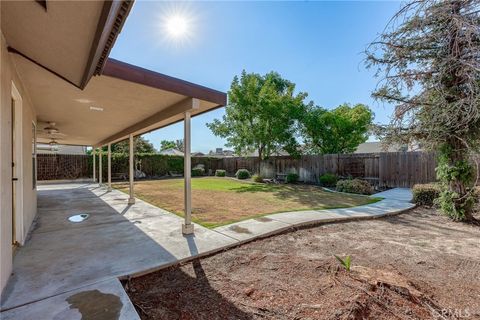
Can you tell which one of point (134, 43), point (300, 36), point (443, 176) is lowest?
point (443, 176)

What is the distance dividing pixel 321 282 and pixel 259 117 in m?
12.9

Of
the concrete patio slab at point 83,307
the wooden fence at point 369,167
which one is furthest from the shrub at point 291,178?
the concrete patio slab at point 83,307

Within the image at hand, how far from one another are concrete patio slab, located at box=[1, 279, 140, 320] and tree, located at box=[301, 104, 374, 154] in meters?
15.0

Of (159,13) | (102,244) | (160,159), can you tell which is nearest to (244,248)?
(102,244)

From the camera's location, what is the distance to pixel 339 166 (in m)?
13.6

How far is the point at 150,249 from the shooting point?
3.71m

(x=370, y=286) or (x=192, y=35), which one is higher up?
(x=192, y=35)

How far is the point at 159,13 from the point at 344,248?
18.8 feet

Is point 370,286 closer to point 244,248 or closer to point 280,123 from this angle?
point 244,248

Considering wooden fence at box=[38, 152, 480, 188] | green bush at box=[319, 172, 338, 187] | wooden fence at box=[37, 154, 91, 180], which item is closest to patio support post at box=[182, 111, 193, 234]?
wooden fence at box=[38, 152, 480, 188]

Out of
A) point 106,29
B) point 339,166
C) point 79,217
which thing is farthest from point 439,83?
point 79,217

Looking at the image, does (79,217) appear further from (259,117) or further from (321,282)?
(259,117)

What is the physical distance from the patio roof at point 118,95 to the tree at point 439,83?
15.2 ft

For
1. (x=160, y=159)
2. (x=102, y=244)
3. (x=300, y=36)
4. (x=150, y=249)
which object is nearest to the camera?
(x=150, y=249)
